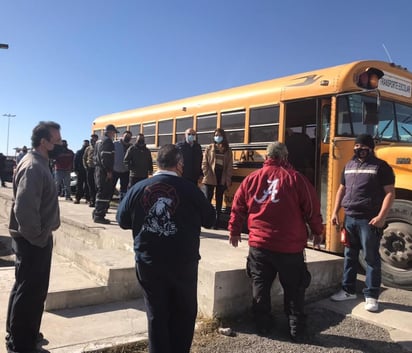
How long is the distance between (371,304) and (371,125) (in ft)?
8.25

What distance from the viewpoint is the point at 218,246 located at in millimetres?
5473

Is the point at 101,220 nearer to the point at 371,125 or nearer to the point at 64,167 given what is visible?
the point at 64,167

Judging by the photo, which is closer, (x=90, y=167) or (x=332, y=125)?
Answer: (x=332, y=125)

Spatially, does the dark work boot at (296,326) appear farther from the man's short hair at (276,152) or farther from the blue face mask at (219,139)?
the blue face mask at (219,139)

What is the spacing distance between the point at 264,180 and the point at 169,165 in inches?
47.8

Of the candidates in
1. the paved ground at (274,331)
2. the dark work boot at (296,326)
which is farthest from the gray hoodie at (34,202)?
the dark work boot at (296,326)

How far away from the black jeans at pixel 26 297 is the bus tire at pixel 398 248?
12.7 ft

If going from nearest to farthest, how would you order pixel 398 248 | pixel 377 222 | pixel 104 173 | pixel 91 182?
pixel 377 222 → pixel 398 248 → pixel 104 173 → pixel 91 182

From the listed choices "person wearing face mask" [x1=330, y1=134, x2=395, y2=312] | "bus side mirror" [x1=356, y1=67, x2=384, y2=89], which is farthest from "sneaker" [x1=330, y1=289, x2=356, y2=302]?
"bus side mirror" [x1=356, y1=67, x2=384, y2=89]

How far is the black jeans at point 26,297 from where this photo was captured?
10.6 feet

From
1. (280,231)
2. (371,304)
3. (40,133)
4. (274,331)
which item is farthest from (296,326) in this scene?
(40,133)

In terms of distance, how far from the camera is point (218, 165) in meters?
7.15

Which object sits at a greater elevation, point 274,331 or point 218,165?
point 218,165

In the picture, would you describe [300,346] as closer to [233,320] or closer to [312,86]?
[233,320]
